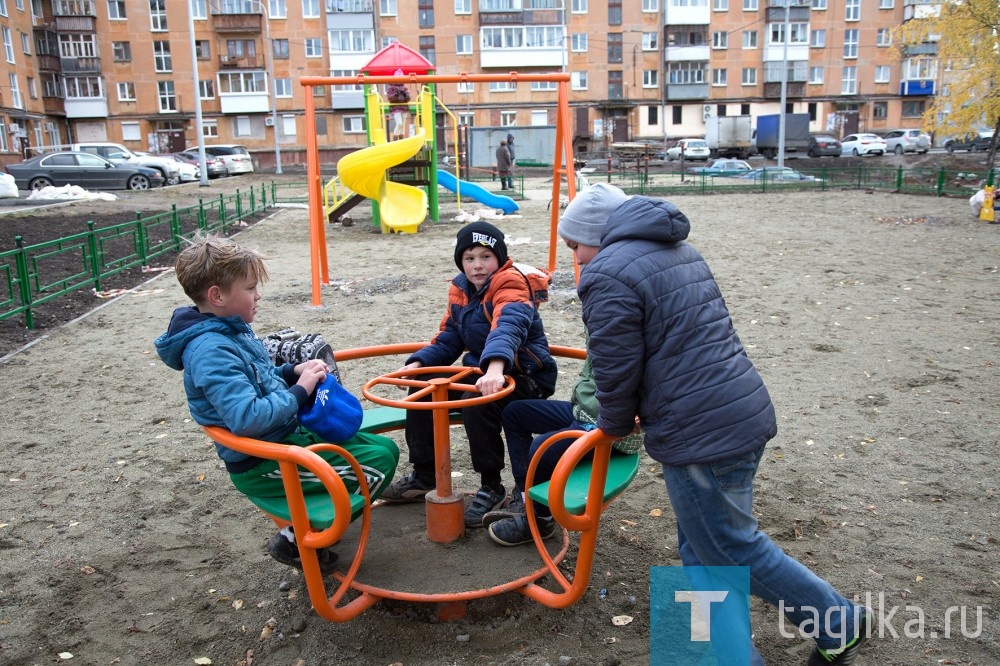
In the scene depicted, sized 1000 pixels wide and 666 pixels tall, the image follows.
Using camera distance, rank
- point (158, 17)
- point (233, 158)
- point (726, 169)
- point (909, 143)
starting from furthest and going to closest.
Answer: point (158, 17) < point (909, 143) < point (233, 158) < point (726, 169)

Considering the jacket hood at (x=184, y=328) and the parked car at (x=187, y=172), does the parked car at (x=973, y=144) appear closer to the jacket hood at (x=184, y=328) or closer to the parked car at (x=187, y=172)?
the parked car at (x=187, y=172)

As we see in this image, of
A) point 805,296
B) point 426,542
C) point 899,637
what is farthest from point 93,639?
point 805,296

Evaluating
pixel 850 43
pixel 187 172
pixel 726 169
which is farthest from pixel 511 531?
pixel 850 43

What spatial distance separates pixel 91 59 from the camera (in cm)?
5025

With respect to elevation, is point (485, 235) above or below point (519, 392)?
above

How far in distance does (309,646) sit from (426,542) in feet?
1.83

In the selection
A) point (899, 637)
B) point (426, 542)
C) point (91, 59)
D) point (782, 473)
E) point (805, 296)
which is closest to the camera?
point (899, 637)

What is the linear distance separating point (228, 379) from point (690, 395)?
134 centimetres

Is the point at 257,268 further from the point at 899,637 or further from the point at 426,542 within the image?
the point at 899,637

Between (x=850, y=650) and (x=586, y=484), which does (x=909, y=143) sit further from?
(x=850, y=650)

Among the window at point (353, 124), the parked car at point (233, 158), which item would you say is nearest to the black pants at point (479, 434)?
the parked car at point (233, 158)

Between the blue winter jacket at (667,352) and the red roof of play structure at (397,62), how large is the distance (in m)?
14.6

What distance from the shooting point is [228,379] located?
94.2 inches

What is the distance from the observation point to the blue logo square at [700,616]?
7.51 feet
